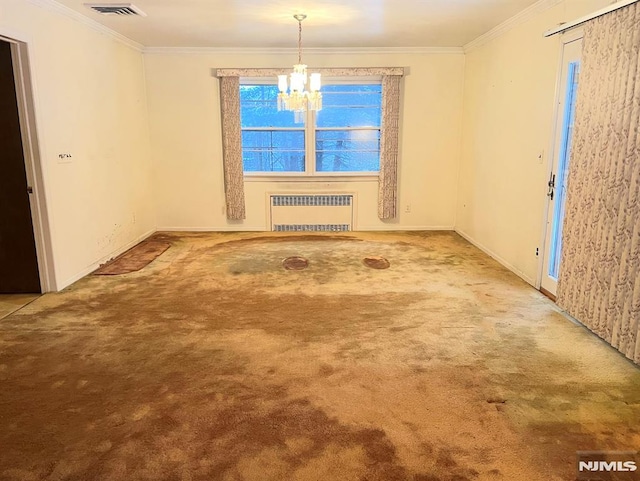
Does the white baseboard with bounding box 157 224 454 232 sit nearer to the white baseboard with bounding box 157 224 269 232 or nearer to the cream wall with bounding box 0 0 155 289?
the white baseboard with bounding box 157 224 269 232

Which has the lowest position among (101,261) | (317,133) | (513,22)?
(101,261)

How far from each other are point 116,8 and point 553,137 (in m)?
4.04

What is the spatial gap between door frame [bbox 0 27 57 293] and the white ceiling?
69 cm

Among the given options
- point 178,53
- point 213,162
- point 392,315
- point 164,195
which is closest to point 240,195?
point 213,162

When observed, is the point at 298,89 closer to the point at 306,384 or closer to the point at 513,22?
the point at 513,22

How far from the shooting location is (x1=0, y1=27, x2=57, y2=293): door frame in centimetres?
386

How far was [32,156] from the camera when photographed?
13.1ft

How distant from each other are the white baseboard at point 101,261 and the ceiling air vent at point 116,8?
8.11 ft

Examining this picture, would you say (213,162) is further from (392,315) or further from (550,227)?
(550,227)

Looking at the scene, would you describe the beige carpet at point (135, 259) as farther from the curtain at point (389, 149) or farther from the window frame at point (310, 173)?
the curtain at point (389, 149)

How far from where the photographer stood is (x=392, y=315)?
12.2 feet

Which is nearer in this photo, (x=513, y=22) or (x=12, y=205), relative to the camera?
(x=12, y=205)

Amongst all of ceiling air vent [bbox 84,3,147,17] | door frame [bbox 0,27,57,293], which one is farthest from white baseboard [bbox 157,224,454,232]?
ceiling air vent [bbox 84,3,147,17]

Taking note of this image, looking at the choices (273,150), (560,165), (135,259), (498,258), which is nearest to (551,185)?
(560,165)
